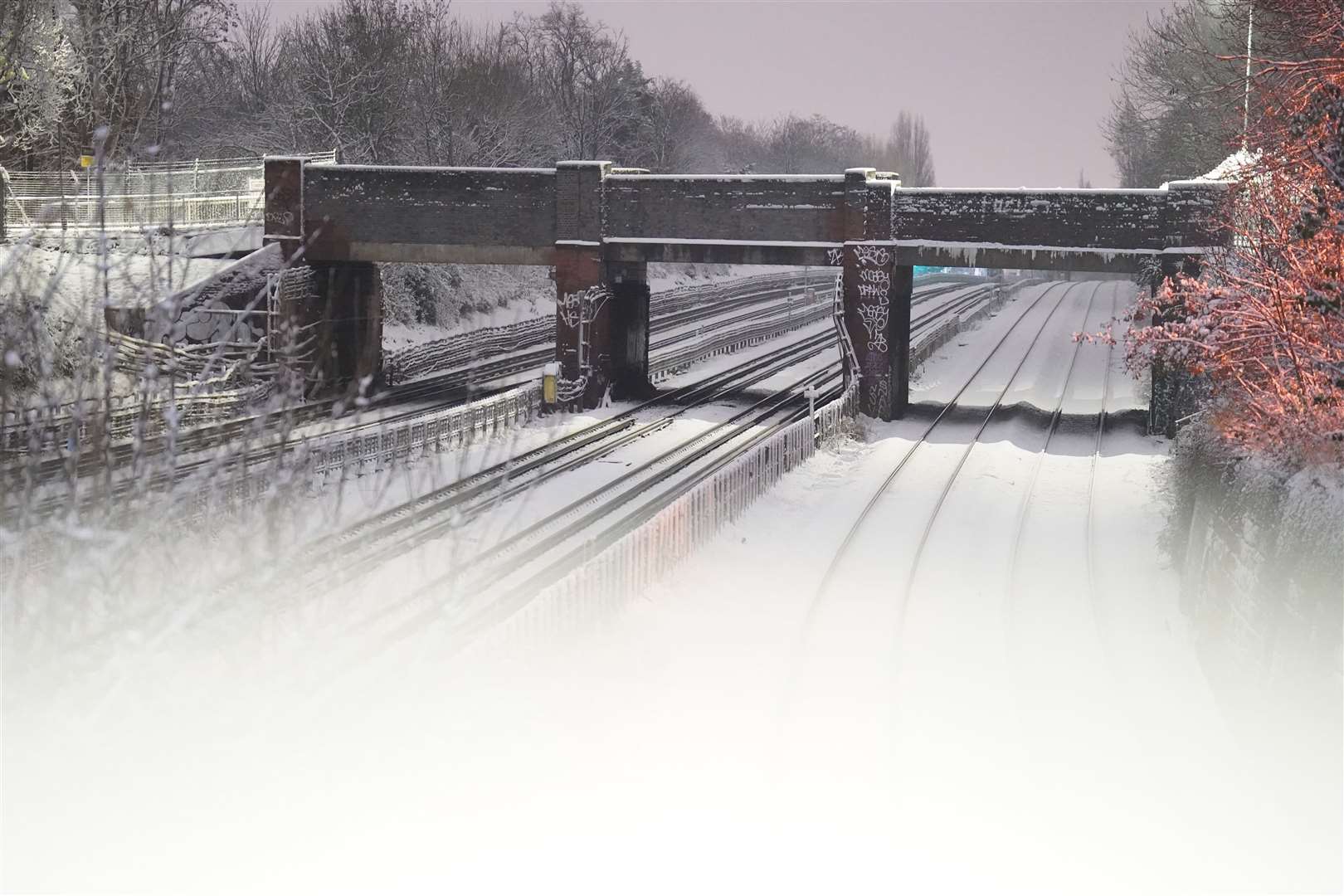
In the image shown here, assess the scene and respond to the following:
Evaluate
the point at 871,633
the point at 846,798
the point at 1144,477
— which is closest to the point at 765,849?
the point at 846,798

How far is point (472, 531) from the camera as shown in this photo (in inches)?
766

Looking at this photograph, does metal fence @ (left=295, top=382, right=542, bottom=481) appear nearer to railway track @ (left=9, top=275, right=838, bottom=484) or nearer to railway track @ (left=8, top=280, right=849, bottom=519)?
railway track @ (left=8, top=280, right=849, bottom=519)

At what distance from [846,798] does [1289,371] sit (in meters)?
8.46

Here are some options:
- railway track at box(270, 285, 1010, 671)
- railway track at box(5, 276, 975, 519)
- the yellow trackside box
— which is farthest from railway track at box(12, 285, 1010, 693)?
the yellow trackside box

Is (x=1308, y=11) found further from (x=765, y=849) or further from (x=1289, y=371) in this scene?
(x=765, y=849)

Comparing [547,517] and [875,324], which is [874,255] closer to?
[875,324]

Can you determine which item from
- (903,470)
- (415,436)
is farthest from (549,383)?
(903,470)

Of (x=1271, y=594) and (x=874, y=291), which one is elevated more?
(x=874, y=291)

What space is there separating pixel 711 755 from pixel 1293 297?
321 inches

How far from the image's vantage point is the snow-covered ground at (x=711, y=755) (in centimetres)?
868

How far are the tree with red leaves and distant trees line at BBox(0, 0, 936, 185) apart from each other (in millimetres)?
20165

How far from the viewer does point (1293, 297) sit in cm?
1362

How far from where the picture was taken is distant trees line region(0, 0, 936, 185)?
36156 mm

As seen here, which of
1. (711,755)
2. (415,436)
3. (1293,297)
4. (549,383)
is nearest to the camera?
(711,755)
